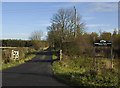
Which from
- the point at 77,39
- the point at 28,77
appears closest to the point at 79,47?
the point at 77,39

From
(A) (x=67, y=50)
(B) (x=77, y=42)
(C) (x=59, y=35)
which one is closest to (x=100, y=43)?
(B) (x=77, y=42)

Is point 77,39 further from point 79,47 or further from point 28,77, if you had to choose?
point 28,77

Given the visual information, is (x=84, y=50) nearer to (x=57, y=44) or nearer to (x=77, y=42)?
(x=77, y=42)

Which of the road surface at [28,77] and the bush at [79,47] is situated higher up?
the bush at [79,47]

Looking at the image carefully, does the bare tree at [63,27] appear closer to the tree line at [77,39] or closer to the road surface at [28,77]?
the tree line at [77,39]

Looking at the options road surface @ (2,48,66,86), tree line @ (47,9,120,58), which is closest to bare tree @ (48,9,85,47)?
tree line @ (47,9,120,58)

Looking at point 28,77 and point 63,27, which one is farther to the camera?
point 63,27

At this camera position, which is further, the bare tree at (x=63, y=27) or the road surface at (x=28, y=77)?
the bare tree at (x=63, y=27)

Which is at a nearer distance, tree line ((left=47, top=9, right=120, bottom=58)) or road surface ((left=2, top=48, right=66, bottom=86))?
road surface ((left=2, top=48, right=66, bottom=86))

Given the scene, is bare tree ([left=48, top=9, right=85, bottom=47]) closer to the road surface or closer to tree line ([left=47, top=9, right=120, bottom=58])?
tree line ([left=47, top=9, right=120, bottom=58])

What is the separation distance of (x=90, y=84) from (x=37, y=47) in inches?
2009

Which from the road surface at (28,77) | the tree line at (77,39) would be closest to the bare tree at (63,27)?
the tree line at (77,39)

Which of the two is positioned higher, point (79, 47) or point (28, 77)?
point (79, 47)

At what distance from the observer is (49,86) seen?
28.0 ft
